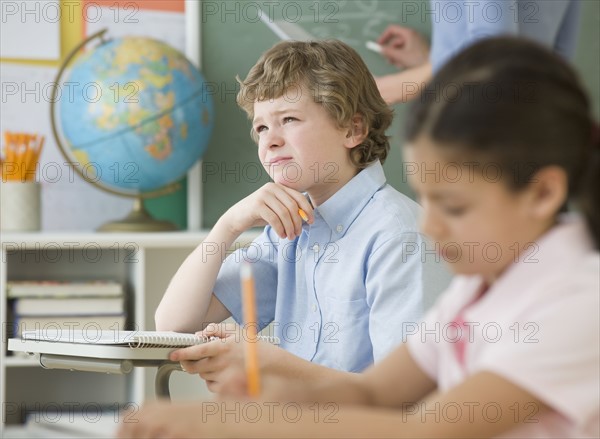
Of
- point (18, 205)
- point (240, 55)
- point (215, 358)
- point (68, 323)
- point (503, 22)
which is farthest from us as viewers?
point (240, 55)

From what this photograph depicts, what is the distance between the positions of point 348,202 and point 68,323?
4.63 feet

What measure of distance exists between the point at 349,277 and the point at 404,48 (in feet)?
6.11

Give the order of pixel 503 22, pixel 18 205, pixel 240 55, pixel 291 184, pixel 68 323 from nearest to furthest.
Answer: pixel 291 184 < pixel 503 22 < pixel 68 323 < pixel 18 205 < pixel 240 55

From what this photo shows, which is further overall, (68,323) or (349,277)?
(68,323)

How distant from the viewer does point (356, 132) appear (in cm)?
172

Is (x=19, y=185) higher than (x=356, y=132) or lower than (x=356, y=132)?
lower

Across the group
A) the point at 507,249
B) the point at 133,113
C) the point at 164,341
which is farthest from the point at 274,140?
the point at 133,113

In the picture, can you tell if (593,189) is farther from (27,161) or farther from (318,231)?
(27,161)

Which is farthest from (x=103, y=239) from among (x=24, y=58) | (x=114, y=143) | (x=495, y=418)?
(x=495, y=418)

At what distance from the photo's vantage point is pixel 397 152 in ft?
10.8

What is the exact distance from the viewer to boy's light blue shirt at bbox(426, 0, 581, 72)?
6.25ft

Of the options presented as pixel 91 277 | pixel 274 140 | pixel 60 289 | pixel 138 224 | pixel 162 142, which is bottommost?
pixel 91 277

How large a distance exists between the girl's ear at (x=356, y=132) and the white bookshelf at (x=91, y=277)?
3.74 ft

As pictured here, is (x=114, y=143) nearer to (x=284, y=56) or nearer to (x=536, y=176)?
(x=284, y=56)
